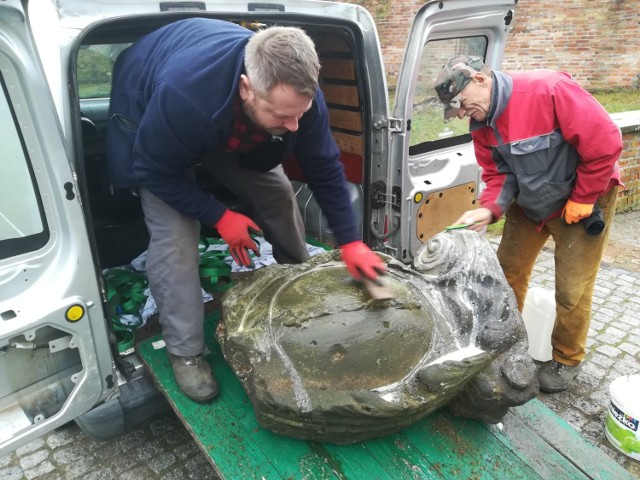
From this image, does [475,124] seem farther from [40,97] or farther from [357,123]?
[40,97]

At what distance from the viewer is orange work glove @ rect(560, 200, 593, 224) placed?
240 centimetres

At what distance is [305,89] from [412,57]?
131 cm

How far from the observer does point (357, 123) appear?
3.38 meters

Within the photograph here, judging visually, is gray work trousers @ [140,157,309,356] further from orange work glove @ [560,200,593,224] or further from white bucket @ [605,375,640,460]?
white bucket @ [605,375,640,460]

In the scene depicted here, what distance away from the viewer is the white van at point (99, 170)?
1.76 m

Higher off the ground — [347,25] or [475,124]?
[347,25]

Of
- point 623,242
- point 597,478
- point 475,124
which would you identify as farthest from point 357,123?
point 623,242

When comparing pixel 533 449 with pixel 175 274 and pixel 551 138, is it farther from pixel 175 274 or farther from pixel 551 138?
pixel 175 274

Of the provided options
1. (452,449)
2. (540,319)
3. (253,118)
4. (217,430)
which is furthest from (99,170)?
(540,319)

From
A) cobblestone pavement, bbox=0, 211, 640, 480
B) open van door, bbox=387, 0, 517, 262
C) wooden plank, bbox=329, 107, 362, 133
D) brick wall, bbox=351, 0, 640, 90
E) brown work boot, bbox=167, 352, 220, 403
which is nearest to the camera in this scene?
brown work boot, bbox=167, 352, 220, 403

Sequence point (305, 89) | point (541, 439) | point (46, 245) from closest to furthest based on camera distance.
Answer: point (305, 89) → point (46, 245) → point (541, 439)

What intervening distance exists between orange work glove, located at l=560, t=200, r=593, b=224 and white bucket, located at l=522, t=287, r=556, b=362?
2.48 ft

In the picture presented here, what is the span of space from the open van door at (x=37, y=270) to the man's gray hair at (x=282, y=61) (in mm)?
756

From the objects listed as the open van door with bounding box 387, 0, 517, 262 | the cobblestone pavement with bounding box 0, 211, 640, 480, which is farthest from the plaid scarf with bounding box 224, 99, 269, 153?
the cobblestone pavement with bounding box 0, 211, 640, 480
